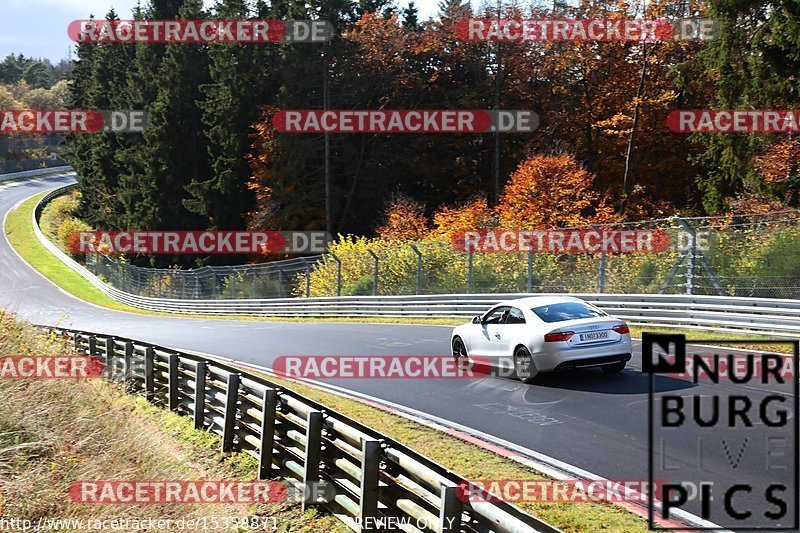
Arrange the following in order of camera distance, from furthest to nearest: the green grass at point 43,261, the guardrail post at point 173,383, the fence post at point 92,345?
the green grass at point 43,261
the fence post at point 92,345
the guardrail post at point 173,383

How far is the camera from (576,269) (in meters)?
21.6

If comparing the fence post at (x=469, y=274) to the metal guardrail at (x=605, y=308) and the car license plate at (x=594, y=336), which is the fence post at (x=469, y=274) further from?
the car license plate at (x=594, y=336)

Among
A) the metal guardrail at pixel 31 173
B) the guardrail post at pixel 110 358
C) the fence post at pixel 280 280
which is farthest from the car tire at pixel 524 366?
the metal guardrail at pixel 31 173

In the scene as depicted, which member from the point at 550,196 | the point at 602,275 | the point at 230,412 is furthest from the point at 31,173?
the point at 230,412

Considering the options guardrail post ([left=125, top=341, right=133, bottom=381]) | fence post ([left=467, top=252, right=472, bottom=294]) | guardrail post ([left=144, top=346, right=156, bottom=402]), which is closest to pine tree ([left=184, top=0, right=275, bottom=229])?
fence post ([left=467, top=252, right=472, bottom=294])

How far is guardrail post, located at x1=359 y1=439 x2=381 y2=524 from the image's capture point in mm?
7543

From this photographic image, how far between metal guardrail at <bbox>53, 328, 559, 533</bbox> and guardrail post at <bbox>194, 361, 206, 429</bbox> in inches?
0.6

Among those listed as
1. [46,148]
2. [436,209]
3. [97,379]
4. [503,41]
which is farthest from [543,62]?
[46,148]

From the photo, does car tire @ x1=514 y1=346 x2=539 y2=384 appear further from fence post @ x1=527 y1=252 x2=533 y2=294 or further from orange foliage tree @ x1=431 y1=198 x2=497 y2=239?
orange foliage tree @ x1=431 y1=198 x2=497 y2=239

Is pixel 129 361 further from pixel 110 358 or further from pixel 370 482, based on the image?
pixel 370 482

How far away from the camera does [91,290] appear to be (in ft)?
200

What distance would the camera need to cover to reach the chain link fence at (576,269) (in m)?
16.5

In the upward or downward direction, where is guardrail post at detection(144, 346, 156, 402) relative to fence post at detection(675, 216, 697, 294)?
downward

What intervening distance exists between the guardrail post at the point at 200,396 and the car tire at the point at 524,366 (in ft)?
17.1
